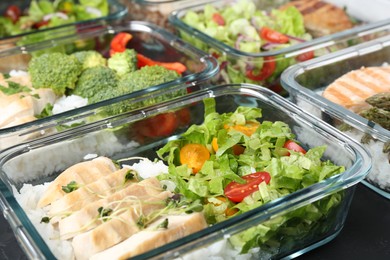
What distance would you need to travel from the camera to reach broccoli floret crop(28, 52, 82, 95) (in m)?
2.31

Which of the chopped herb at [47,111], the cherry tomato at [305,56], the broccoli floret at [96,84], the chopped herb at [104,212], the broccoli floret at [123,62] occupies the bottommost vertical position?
the chopped herb at [47,111]

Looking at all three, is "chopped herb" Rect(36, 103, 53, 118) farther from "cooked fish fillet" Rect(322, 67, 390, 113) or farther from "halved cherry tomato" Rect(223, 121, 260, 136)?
"cooked fish fillet" Rect(322, 67, 390, 113)

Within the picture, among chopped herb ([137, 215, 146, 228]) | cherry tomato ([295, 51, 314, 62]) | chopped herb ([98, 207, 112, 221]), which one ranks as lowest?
chopped herb ([98, 207, 112, 221])

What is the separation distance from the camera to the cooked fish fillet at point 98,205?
1.48 m

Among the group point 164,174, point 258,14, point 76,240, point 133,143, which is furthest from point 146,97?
point 258,14

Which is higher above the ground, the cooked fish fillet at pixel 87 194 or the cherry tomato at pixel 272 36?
the cherry tomato at pixel 272 36

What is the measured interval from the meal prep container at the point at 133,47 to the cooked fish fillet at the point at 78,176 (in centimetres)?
33

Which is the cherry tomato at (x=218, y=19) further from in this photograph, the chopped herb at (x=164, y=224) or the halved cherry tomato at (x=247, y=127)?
the chopped herb at (x=164, y=224)

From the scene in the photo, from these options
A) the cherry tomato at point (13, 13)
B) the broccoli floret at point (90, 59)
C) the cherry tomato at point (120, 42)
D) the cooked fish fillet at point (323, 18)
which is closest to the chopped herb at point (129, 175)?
the broccoli floret at point (90, 59)

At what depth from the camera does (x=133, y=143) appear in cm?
203

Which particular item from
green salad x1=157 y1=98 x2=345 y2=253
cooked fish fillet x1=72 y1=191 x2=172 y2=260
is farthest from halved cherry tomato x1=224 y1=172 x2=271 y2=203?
cooked fish fillet x1=72 y1=191 x2=172 y2=260

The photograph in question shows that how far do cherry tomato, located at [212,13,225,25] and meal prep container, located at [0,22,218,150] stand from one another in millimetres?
293

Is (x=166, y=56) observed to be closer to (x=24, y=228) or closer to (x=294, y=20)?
(x=294, y=20)

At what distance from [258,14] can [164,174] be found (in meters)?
1.36
